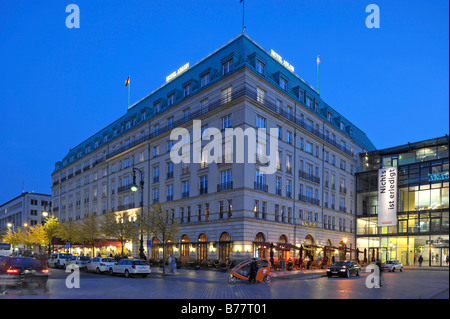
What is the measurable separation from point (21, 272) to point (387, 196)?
52411mm

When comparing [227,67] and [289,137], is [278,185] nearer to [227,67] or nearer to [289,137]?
[289,137]

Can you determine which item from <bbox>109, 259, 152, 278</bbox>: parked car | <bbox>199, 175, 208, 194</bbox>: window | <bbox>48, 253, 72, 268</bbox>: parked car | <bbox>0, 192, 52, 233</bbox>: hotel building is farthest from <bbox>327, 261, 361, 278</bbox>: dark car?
<bbox>0, 192, 52, 233</bbox>: hotel building

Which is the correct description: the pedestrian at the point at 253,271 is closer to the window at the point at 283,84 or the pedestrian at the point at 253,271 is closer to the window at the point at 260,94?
the window at the point at 260,94

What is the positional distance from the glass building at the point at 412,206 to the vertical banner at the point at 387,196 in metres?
2.12

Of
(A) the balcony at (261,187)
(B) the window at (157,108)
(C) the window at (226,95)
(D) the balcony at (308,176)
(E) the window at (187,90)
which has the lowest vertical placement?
(A) the balcony at (261,187)

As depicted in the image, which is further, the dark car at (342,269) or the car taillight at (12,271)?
the dark car at (342,269)

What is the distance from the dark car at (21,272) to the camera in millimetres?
18750

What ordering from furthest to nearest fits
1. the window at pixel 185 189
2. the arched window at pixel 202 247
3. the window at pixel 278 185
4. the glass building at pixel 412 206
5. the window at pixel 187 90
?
the glass building at pixel 412 206 → the window at pixel 187 90 → the window at pixel 185 189 → the window at pixel 278 185 → the arched window at pixel 202 247

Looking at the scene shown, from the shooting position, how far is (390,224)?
191ft

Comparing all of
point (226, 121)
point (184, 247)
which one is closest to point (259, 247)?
point (184, 247)

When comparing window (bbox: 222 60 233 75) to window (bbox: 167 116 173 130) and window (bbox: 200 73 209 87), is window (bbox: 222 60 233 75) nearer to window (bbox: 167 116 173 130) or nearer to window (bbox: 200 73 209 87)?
window (bbox: 200 73 209 87)

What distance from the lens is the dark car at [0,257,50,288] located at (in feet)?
61.5

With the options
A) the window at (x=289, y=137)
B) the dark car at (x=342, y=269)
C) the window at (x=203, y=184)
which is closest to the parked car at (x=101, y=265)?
the window at (x=203, y=184)

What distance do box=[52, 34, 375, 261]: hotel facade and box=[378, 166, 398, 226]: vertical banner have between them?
217 inches
